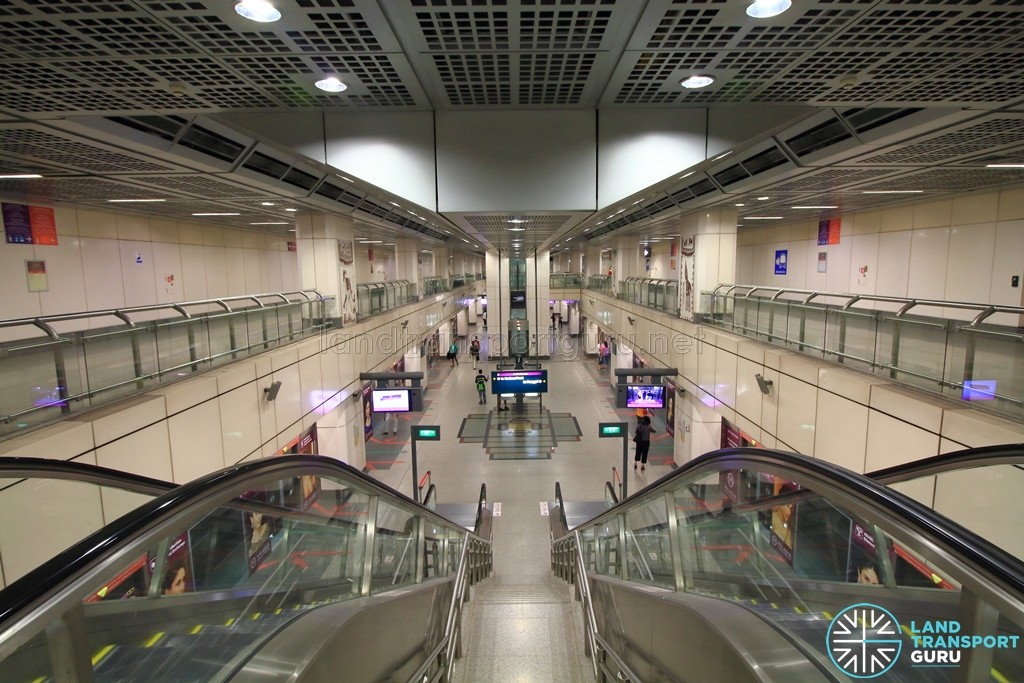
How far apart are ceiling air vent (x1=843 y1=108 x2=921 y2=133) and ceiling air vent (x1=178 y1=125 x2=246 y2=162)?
6212 millimetres

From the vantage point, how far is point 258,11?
208 cm

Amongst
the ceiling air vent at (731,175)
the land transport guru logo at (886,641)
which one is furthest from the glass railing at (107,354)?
the ceiling air vent at (731,175)

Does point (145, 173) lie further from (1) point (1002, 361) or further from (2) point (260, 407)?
(1) point (1002, 361)

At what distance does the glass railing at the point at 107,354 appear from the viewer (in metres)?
4.17

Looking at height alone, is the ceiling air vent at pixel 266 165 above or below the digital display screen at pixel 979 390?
above

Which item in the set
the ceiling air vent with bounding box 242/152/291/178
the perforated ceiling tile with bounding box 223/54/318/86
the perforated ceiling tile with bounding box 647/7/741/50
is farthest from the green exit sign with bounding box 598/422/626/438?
the perforated ceiling tile with bounding box 223/54/318/86

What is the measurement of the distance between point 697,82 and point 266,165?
5.25m

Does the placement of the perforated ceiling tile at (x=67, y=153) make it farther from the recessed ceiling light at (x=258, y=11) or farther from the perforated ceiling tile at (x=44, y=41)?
the recessed ceiling light at (x=258, y=11)

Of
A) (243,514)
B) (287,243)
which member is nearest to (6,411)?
(243,514)

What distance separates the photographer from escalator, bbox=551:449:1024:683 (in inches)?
53.7

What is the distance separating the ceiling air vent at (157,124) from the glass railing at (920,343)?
7.11 meters

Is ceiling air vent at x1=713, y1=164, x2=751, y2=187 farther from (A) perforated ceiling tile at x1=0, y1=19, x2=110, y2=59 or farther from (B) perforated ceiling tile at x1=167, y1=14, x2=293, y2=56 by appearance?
(A) perforated ceiling tile at x1=0, y1=19, x2=110, y2=59

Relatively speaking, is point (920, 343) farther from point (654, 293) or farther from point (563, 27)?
point (654, 293)

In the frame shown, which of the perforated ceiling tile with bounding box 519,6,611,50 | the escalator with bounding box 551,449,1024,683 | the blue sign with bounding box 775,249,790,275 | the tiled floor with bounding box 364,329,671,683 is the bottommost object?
the tiled floor with bounding box 364,329,671,683
